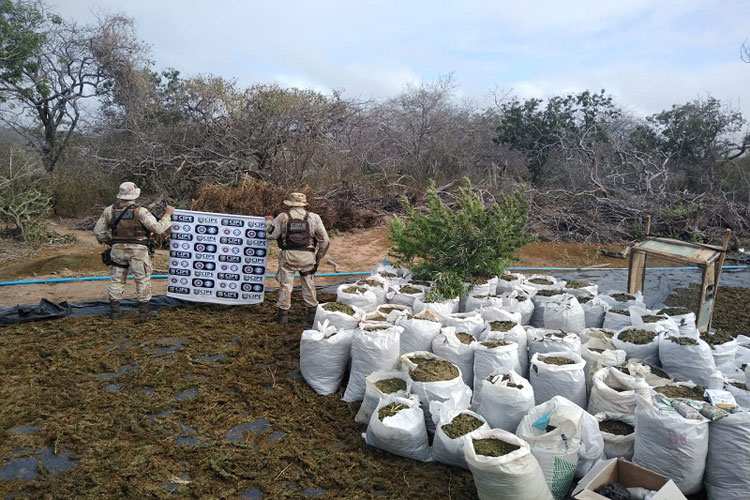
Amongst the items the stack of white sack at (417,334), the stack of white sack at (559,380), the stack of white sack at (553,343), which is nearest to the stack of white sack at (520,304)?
the stack of white sack at (553,343)

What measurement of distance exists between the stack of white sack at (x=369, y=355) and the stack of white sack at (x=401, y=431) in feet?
1.90

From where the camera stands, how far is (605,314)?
182 inches

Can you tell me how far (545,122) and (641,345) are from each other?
1207 centimetres

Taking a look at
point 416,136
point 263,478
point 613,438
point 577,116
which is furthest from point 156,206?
point 577,116

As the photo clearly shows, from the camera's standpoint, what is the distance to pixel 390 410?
3.09 metres

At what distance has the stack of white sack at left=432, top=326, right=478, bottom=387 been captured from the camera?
3670mm

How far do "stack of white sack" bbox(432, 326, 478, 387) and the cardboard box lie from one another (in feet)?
3.88

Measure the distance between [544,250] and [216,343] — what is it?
22.1ft

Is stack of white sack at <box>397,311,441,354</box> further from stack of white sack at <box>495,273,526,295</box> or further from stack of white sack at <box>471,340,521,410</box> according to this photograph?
stack of white sack at <box>495,273,526,295</box>

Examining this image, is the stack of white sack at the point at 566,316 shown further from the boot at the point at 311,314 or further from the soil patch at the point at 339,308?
the boot at the point at 311,314

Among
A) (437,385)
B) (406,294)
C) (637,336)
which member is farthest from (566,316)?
(437,385)

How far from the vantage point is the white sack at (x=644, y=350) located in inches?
147

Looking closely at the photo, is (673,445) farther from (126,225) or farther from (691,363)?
(126,225)

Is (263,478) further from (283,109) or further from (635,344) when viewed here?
(283,109)
